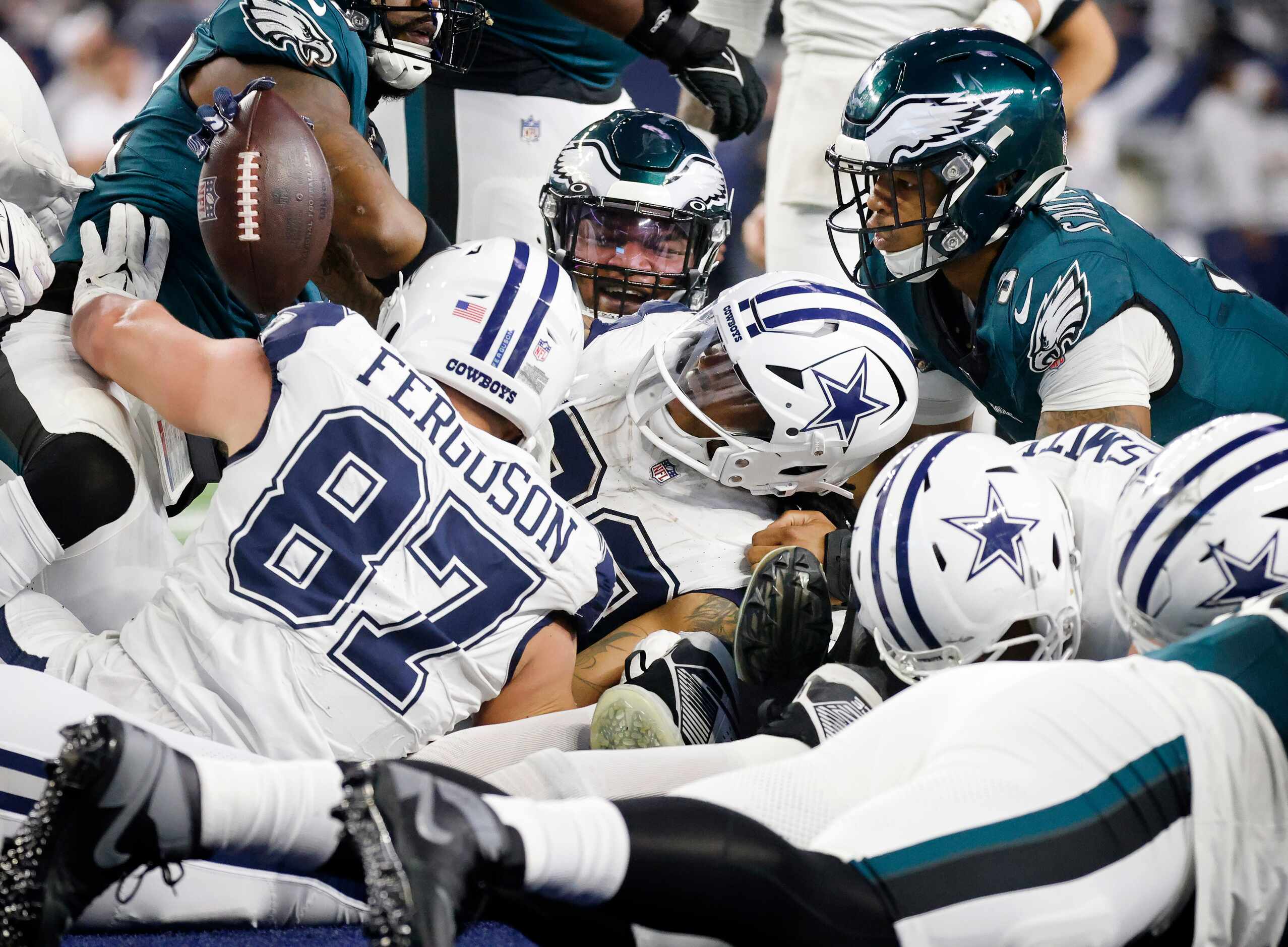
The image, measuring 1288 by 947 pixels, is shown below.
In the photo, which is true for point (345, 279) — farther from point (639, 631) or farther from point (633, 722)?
point (633, 722)

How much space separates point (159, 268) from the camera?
3.32 m

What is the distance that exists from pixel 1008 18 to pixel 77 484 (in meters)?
3.30

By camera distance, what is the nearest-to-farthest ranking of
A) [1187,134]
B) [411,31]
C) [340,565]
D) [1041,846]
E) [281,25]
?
[1041,846] → [340,565] → [281,25] → [411,31] → [1187,134]

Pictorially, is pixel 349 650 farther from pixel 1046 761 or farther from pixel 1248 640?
pixel 1248 640

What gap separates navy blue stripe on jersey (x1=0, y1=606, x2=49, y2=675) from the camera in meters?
2.39

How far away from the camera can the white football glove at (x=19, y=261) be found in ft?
8.39

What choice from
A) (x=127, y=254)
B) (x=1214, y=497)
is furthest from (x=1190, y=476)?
(x=127, y=254)

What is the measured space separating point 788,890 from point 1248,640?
2.33 ft

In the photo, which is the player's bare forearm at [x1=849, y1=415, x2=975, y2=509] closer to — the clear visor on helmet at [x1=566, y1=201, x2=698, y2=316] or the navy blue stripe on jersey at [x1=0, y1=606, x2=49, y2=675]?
the clear visor on helmet at [x1=566, y1=201, x2=698, y2=316]

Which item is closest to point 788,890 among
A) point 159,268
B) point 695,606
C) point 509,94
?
point 695,606

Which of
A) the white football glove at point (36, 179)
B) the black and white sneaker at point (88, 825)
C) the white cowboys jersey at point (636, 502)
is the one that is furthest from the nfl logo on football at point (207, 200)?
the black and white sneaker at point (88, 825)

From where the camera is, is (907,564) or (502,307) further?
(502,307)

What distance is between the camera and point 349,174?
11.1 feet

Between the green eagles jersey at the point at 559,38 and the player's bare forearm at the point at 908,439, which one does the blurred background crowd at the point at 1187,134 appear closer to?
the green eagles jersey at the point at 559,38
